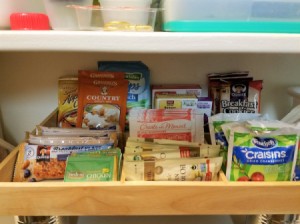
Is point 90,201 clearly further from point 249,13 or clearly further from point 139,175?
point 249,13

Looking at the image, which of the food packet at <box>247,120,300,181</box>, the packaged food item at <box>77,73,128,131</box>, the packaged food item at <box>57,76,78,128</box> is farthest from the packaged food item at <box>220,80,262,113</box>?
the packaged food item at <box>57,76,78,128</box>

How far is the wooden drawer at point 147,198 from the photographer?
488mm

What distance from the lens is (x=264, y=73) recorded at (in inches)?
32.1

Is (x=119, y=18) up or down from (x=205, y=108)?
up

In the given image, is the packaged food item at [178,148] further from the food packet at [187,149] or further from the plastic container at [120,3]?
the plastic container at [120,3]

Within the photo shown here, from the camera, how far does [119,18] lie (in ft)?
1.66

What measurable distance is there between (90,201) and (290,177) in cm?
39

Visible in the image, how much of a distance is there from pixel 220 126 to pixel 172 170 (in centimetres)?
18

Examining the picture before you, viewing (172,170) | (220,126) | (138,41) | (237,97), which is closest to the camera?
(138,41)

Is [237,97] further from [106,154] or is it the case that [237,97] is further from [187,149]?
[106,154]

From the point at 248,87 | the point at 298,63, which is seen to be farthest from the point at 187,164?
the point at 298,63

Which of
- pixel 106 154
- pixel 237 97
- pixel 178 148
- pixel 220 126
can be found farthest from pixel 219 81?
pixel 106 154

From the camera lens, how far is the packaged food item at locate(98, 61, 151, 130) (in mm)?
767

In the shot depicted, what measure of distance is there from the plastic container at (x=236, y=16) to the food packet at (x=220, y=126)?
261mm
